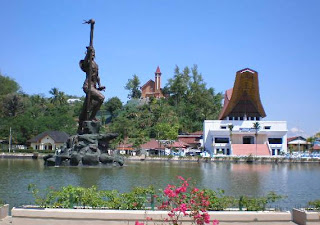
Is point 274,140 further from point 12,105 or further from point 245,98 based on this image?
point 12,105

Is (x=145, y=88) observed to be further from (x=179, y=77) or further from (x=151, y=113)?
(x=151, y=113)

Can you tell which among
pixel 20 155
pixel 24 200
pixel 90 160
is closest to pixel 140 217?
pixel 24 200

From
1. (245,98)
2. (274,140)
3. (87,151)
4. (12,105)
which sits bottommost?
(87,151)

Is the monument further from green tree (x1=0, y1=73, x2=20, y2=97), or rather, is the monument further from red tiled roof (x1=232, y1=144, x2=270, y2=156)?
green tree (x1=0, y1=73, x2=20, y2=97)

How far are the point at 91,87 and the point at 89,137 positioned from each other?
386 centimetres

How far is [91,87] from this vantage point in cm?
3078

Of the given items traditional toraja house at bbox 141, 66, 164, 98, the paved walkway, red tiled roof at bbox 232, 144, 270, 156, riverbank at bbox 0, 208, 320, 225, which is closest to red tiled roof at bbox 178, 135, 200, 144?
red tiled roof at bbox 232, 144, 270, 156

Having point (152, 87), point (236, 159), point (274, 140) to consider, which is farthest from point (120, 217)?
point (152, 87)

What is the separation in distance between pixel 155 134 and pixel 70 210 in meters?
61.2

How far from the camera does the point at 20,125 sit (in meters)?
61.7

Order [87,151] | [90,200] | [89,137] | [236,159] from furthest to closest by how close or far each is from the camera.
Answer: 1. [236,159]
2. [89,137]
3. [87,151]
4. [90,200]

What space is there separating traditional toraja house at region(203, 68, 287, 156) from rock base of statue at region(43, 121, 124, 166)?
37.3 metres

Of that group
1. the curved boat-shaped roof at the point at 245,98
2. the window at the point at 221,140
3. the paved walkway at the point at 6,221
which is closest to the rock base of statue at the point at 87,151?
the paved walkway at the point at 6,221

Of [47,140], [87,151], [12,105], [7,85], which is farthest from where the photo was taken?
[7,85]
